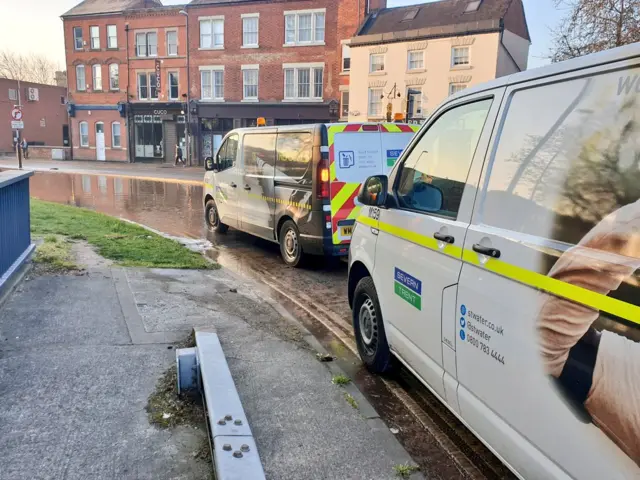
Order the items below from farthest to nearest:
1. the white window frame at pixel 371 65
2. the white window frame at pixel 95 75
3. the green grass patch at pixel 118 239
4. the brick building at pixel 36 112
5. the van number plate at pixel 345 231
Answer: the brick building at pixel 36 112 < the white window frame at pixel 95 75 < the white window frame at pixel 371 65 < the green grass patch at pixel 118 239 < the van number plate at pixel 345 231

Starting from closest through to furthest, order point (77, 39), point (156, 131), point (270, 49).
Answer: point (270, 49) < point (156, 131) < point (77, 39)

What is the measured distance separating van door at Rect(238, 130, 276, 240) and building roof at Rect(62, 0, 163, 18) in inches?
1498

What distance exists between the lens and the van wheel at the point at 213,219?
466 inches

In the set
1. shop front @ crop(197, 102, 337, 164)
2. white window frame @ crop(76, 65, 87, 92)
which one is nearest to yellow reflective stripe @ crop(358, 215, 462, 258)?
shop front @ crop(197, 102, 337, 164)

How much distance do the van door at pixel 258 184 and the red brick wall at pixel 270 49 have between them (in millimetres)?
26176

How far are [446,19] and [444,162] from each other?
30040mm

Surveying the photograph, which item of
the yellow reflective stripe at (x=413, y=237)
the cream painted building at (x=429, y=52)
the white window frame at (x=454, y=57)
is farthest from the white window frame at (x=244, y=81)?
the yellow reflective stripe at (x=413, y=237)

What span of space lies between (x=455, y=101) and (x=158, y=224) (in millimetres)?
10599

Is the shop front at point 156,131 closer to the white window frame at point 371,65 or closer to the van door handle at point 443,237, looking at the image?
the white window frame at point 371,65

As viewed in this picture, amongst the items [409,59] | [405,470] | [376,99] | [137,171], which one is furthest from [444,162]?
[137,171]

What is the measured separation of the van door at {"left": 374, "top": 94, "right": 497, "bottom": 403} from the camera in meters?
3.12

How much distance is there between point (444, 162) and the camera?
3.50 m

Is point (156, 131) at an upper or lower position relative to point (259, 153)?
upper

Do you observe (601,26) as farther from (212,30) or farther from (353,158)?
(212,30)
